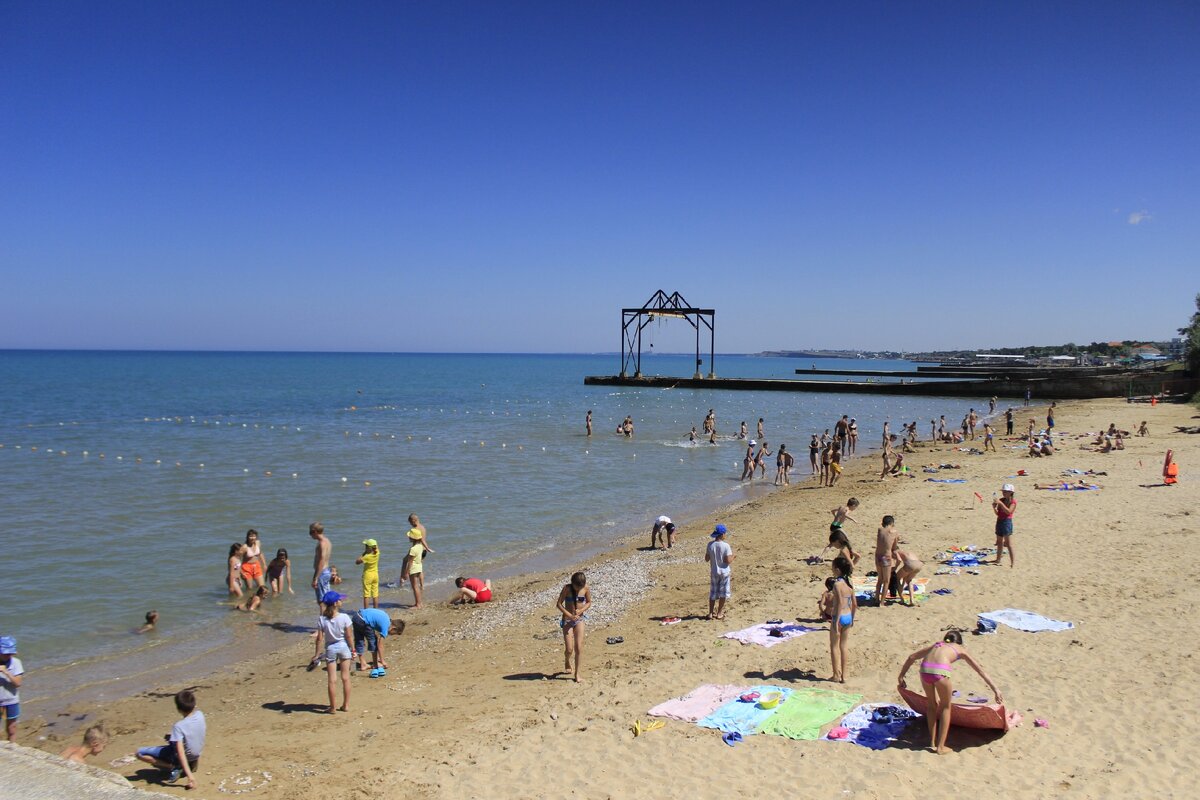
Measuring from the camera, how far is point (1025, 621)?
9188 mm

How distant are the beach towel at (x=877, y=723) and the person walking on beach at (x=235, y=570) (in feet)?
32.2

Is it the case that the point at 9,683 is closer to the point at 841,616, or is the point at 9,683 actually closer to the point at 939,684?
the point at 841,616

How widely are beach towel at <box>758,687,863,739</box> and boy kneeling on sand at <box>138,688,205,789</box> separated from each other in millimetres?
5069

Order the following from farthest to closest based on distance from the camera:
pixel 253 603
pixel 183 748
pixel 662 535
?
1. pixel 662 535
2. pixel 253 603
3. pixel 183 748

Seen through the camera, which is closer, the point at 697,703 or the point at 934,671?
the point at 934,671

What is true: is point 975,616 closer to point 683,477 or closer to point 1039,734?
point 1039,734

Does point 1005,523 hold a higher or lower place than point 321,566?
higher

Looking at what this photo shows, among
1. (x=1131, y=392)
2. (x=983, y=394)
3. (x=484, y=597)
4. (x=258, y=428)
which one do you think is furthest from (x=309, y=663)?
(x=983, y=394)

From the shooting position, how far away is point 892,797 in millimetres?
5746

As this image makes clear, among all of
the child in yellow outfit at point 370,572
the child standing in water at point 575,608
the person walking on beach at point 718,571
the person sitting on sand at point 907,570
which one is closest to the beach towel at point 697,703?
the child standing in water at point 575,608

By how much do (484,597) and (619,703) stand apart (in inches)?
194

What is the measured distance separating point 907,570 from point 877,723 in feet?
11.9

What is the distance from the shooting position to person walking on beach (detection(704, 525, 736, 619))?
10.0 metres

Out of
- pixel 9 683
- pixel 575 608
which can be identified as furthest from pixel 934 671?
pixel 9 683
